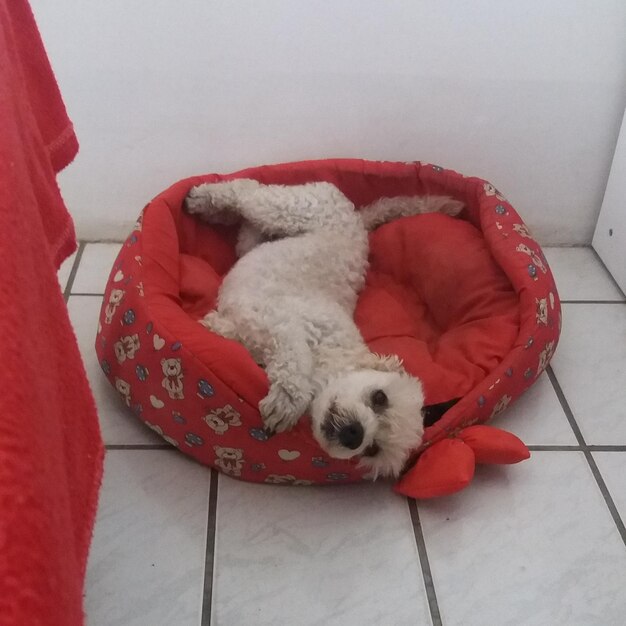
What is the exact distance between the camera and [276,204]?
156 centimetres

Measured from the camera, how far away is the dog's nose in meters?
1.13

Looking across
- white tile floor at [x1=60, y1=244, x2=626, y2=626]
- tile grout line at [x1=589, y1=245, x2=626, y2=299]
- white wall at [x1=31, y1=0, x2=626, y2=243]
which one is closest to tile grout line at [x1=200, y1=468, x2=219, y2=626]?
white tile floor at [x1=60, y1=244, x2=626, y2=626]

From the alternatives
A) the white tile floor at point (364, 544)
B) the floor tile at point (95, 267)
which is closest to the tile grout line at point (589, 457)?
the white tile floor at point (364, 544)

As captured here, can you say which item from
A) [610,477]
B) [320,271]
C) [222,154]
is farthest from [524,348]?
[222,154]

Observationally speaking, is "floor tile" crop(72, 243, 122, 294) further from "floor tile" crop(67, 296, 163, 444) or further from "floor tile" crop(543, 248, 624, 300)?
"floor tile" crop(543, 248, 624, 300)

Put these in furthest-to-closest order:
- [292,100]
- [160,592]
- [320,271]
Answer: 1. [292,100]
2. [320,271]
3. [160,592]

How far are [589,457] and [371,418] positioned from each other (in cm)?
49

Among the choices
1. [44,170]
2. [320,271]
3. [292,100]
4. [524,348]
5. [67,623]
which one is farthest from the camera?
[292,100]

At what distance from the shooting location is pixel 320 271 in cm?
148

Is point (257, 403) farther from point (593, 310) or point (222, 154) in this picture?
point (593, 310)

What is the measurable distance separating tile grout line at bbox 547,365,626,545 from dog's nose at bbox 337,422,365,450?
19.4 inches

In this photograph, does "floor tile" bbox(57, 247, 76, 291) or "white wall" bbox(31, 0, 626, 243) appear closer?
"white wall" bbox(31, 0, 626, 243)

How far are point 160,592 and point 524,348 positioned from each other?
30.9 inches

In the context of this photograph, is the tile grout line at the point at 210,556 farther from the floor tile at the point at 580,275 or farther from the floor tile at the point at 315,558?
the floor tile at the point at 580,275
